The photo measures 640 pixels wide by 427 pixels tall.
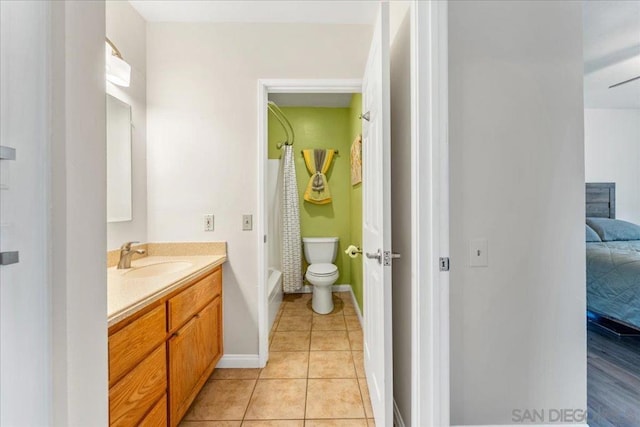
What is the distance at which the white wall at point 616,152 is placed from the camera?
3650 mm

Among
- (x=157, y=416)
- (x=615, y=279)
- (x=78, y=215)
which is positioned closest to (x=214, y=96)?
(x=78, y=215)

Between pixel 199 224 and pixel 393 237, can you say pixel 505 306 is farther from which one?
pixel 199 224

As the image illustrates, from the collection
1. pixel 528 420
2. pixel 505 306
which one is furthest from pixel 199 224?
pixel 528 420

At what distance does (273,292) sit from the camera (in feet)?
9.11

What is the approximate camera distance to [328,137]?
12.1 ft

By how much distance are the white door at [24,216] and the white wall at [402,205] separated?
3.85ft

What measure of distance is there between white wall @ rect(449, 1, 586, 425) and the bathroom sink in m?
1.62

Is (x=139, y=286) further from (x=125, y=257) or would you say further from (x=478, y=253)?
(x=478, y=253)

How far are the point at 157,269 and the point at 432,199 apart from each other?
1.70 metres

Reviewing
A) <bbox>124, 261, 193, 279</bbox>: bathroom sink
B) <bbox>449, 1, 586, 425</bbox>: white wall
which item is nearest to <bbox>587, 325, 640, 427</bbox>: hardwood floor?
<bbox>449, 1, 586, 425</bbox>: white wall

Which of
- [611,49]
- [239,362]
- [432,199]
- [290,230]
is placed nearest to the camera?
[432,199]

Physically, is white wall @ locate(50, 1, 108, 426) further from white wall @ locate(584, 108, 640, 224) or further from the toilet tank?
white wall @ locate(584, 108, 640, 224)

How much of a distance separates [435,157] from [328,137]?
2.89 m

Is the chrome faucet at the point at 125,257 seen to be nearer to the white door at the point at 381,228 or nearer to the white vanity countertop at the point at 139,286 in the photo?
the white vanity countertop at the point at 139,286
